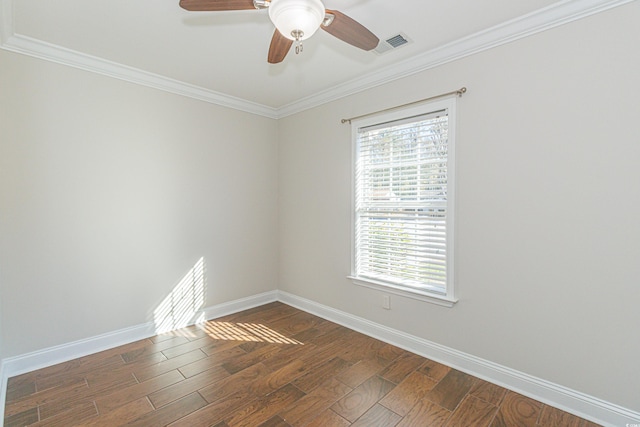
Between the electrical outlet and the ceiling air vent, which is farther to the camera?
the electrical outlet

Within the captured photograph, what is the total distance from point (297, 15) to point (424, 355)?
2.69 metres

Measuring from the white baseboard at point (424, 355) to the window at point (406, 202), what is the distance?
1.43 ft

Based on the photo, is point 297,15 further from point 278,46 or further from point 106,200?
point 106,200

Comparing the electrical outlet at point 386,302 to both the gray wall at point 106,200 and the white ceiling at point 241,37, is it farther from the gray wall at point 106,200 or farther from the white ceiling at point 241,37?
the white ceiling at point 241,37

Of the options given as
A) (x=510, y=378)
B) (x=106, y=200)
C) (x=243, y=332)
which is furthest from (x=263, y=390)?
(x=106, y=200)

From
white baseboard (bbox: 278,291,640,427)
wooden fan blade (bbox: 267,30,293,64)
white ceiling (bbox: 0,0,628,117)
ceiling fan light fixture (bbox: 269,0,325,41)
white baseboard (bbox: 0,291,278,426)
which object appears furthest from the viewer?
white baseboard (bbox: 0,291,278,426)

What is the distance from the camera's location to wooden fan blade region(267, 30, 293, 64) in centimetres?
170

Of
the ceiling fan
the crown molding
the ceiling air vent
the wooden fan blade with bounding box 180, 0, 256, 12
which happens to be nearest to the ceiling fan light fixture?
the ceiling fan

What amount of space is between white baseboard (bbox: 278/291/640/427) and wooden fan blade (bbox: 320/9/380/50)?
2380mm

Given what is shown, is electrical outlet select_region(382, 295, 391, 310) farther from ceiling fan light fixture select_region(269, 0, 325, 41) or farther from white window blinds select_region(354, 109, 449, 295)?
ceiling fan light fixture select_region(269, 0, 325, 41)

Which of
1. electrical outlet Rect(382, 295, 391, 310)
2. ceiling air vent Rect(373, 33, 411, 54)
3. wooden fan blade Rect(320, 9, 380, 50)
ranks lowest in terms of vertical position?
electrical outlet Rect(382, 295, 391, 310)

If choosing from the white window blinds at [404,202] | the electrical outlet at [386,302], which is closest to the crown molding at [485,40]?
the white window blinds at [404,202]

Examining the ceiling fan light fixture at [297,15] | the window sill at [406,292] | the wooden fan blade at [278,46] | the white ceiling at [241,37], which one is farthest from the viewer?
the window sill at [406,292]

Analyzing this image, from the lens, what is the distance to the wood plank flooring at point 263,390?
190cm
